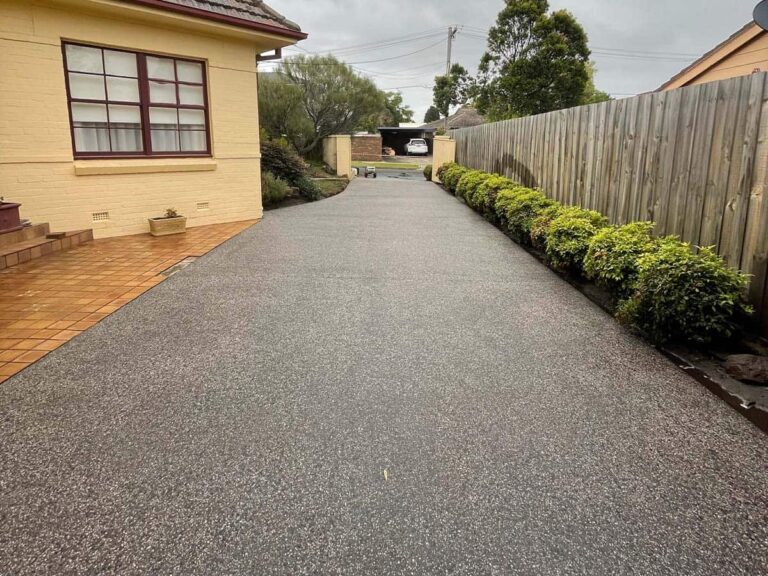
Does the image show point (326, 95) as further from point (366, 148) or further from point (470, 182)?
point (470, 182)

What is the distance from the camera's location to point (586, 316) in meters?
5.02

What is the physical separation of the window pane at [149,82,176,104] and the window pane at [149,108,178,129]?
0.46ft

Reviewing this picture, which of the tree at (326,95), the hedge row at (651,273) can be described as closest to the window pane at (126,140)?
the hedge row at (651,273)

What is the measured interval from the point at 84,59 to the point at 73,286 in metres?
4.23

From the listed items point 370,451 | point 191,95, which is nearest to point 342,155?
Result: point 191,95

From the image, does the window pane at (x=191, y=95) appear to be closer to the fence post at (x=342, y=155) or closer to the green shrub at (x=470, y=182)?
the green shrub at (x=470, y=182)

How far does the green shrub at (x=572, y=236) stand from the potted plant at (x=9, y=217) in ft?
22.1

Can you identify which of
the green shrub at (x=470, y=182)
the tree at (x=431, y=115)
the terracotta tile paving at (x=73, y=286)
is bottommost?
the terracotta tile paving at (x=73, y=286)

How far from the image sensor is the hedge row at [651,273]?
381 centimetres

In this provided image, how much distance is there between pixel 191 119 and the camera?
947 cm

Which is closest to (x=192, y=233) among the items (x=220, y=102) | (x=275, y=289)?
(x=220, y=102)

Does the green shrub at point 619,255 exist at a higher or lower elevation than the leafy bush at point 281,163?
lower

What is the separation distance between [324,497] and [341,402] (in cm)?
91

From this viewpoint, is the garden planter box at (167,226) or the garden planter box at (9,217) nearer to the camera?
the garden planter box at (9,217)
